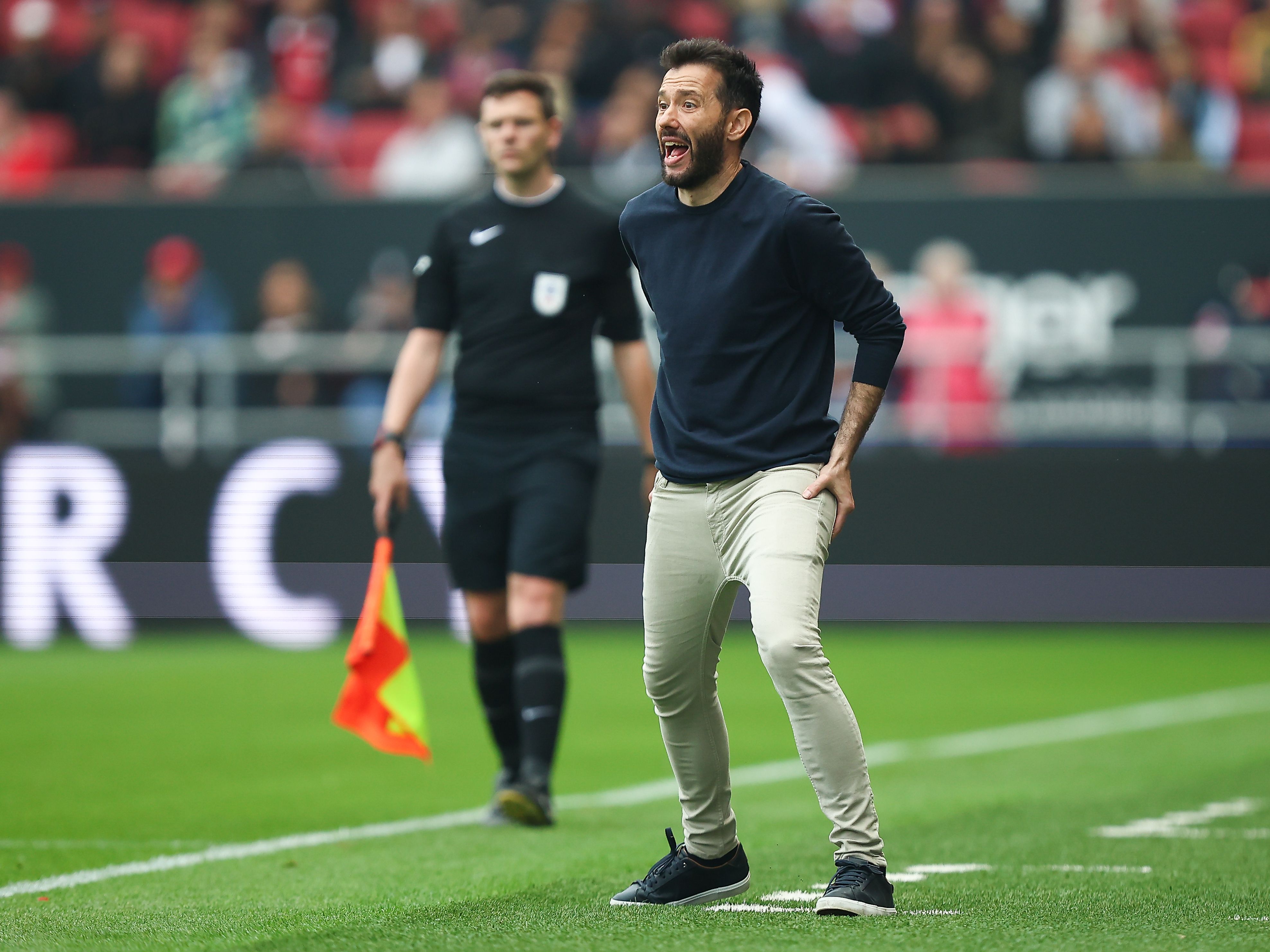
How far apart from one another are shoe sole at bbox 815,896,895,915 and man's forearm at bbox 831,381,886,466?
3.55 ft

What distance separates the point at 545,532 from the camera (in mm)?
7270

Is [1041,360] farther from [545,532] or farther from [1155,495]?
[545,532]

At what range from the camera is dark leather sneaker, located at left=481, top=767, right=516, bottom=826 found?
7.25 meters

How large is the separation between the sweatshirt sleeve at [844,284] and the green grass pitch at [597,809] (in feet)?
4.65

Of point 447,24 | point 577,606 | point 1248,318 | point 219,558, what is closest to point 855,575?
point 577,606

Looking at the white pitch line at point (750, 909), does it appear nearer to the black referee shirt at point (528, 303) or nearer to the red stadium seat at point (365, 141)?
the black referee shirt at point (528, 303)

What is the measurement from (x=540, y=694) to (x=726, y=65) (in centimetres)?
283

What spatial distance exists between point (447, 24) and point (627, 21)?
6.15 ft

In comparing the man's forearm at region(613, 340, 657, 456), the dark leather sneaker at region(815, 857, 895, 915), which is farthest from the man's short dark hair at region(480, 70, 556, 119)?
the dark leather sneaker at region(815, 857, 895, 915)

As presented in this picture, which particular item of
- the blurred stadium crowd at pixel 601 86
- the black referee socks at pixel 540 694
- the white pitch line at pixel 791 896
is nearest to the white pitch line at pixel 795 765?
the black referee socks at pixel 540 694

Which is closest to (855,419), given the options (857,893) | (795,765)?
(857,893)

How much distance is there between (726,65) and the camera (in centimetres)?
521

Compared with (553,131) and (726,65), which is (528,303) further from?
(726,65)

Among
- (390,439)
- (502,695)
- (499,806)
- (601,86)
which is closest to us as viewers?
(499,806)
